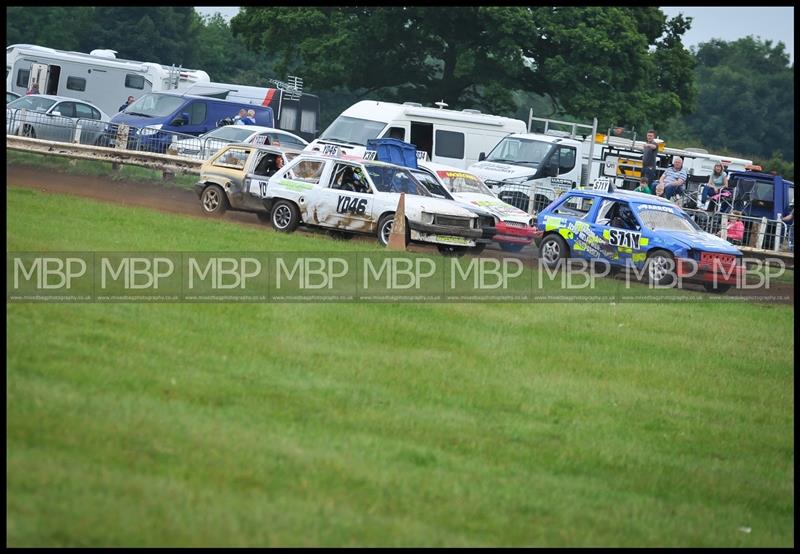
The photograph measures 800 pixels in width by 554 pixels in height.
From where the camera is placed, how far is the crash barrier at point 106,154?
2725cm

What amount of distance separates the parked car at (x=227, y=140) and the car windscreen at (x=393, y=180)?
6.87 meters

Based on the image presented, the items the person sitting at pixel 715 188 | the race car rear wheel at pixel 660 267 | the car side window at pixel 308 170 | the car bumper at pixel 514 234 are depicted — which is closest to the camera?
the race car rear wheel at pixel 660 267

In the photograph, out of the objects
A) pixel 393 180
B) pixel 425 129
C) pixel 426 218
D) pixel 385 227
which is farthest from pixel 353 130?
pixel 426 218

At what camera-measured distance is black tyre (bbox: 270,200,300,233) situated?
20875 millimetres

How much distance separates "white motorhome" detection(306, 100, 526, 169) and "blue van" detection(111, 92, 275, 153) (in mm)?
4367

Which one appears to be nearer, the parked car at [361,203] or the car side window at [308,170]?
the parked car at [361,203]

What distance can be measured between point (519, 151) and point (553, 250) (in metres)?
8.29

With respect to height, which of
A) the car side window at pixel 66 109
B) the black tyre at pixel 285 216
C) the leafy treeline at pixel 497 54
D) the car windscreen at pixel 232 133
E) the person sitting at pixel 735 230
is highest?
the leafy treeline at pixel 497 54

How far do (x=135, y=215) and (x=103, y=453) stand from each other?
40.0ft

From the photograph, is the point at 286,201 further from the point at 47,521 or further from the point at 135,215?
the point at 47,521

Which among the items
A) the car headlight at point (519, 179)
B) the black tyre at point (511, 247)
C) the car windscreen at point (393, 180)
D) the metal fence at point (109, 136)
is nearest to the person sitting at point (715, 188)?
the car headlight at point (519, 179)

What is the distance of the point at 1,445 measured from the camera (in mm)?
7828

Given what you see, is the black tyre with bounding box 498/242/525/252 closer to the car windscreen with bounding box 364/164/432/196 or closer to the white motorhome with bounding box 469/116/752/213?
the car windscreen with bounding box 364/164/432/196

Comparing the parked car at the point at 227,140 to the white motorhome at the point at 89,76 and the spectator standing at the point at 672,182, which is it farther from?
the spectator standing at the point at 672,182
